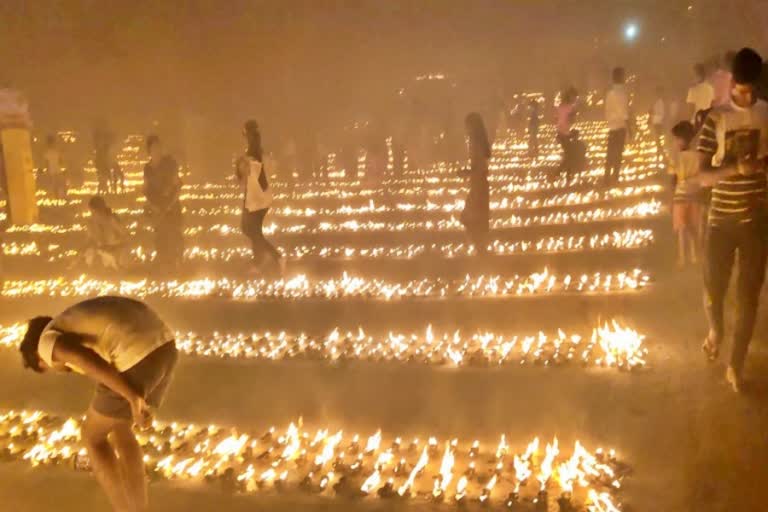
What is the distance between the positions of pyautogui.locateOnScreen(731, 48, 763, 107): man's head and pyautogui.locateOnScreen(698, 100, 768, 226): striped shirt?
7 cm

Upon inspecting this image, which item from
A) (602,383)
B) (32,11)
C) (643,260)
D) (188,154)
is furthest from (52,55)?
(602,383)

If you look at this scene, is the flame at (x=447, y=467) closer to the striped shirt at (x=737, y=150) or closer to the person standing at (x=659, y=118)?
the striped shirt at (x=737, y=150)

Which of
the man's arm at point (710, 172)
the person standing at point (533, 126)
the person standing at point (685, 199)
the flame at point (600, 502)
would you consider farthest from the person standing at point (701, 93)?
the person standing at point (533, 126)

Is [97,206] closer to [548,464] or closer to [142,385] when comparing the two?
[142,385]

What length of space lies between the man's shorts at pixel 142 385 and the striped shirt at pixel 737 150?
4070 millimetres

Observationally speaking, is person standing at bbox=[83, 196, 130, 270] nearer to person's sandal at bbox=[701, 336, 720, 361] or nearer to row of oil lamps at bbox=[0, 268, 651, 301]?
row of oil lamps at bbox=[0, 268, 651, 301]

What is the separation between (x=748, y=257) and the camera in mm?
6262

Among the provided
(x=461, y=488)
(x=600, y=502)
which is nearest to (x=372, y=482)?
(x=461, y=488)

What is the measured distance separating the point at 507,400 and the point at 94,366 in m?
3.74

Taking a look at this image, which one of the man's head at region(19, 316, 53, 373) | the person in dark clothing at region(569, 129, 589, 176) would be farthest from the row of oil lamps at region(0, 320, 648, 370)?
the person in dark clothing at region(569, 129, 589, 176)

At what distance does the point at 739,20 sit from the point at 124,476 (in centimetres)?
2159

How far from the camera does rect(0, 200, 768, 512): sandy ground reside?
18.2 feet

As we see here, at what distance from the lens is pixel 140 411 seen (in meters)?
4.63

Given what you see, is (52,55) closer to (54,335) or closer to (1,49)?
(1,49)
